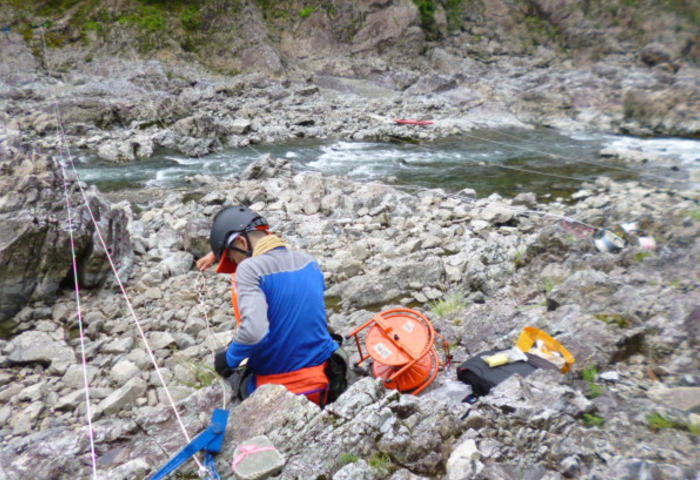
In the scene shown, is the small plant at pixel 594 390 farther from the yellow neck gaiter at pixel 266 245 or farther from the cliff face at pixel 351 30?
the cliff face at pixel 351 30

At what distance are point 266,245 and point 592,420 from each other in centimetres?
202

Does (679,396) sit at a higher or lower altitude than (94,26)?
lower

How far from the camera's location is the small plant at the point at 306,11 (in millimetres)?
29016

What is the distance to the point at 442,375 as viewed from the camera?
309 centimetres

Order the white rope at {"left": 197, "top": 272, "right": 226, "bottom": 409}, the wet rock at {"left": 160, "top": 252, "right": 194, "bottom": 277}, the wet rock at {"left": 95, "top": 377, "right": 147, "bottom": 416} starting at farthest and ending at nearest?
the wet rock at {"left": 160, "top": 252, "right": 194, "bottom": 277}, the white rope at {"left": 197, "top": 272, "right": 226, "bottom": 409}, the wet rock at {"left": 95, "top": 377, "right": 147, "bottom": 416}

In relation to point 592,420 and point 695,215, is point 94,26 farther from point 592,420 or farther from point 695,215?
point 592,420

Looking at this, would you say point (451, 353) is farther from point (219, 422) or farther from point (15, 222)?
point (15, 222)

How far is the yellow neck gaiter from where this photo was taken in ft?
8.70

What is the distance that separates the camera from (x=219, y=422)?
2.10m

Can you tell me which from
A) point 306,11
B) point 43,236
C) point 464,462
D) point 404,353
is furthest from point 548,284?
point 306,11

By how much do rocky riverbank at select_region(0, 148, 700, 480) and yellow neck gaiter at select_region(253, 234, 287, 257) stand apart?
846mm

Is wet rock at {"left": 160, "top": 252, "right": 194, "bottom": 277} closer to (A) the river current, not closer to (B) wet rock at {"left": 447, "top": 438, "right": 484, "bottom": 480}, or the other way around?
(B) wet rock at {"left": 447, "top": 438, "right": 484, "bottom": 480}

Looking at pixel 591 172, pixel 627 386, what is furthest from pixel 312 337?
pixel 591 172

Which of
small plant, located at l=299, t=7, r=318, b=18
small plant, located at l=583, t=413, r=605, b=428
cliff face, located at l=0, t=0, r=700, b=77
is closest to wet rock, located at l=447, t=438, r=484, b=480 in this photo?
small plant, located at l=583, t=413, r=605, b=428
